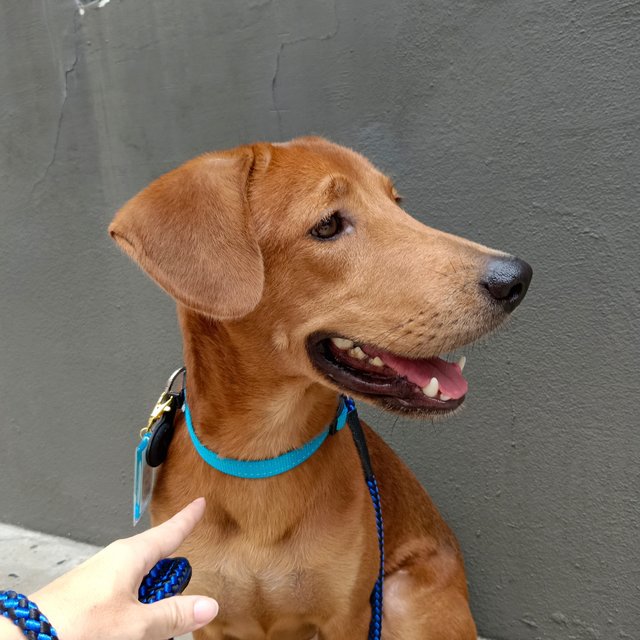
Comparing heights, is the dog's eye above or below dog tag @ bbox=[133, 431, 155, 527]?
above

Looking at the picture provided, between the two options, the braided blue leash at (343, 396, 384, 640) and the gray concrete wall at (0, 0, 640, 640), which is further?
the gray concrete wall at (0, 0, 640, 640)

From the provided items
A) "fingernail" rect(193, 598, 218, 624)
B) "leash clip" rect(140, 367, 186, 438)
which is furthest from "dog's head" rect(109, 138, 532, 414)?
"fingernail" rect(193, 598, 218, 624)

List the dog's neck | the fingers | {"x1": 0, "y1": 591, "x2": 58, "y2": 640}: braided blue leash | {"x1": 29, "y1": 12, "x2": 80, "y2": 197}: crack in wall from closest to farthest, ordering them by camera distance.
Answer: {"x1": 0, "y1": 591, "x2": 58, "y2": 640}: braided blue leash
the fingers
the dog's neck
{"x1": 29, "y1": 12, "x2": 80, "y2": 197}: crack in wall

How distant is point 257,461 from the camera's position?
1.90m

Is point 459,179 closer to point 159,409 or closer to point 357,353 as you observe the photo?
point 357,353

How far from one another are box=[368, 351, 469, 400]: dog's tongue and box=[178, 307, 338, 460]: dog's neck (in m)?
0.29

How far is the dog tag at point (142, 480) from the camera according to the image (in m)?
1.88

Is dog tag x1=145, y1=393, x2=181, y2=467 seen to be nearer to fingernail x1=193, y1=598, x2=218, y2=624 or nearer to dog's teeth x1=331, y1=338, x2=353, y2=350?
dog's teeth x1=331, y1=338, x2=353, y2=350

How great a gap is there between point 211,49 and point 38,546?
9.90ft

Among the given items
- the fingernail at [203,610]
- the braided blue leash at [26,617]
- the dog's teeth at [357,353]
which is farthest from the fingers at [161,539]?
the dog's teeth at [357,353]

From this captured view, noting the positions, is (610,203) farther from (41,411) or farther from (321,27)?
(41,411)

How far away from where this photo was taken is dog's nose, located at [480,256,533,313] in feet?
5.00

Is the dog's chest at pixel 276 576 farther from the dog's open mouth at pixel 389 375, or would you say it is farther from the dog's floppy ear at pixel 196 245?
the dog's floppy ear at pixel 196 245

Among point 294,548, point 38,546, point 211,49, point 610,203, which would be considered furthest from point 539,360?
point 38,546
